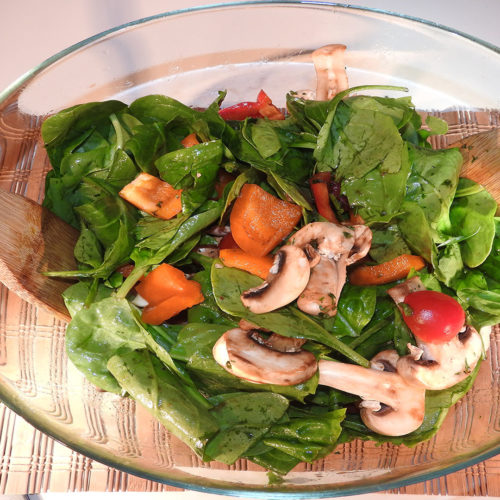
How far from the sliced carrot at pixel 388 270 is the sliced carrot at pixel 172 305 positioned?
0.46 metres

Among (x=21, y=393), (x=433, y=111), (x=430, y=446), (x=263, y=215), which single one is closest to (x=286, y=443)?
(x=430, y=446)

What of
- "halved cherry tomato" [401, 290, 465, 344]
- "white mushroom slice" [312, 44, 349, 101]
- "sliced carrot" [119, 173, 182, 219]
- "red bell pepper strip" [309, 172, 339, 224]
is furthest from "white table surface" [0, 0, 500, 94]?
"halved cherry tomato" [401, 290, 465, 344]

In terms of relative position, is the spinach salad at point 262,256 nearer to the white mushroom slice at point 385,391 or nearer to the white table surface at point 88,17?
the white mushroom slice at point 385,391

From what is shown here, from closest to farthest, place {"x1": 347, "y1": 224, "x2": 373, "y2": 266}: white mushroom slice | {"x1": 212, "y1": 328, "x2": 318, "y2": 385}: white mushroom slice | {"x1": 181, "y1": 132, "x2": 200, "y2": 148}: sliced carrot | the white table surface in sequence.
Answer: {"x1": 212, "y1": 328, "x2": 318, "y2": 385}: white mushroom slice → {"x1": 347, "y1": 224, "x2": 373, "y2": 266}: white mushroom slice → {"x1": 181, "y1": 132, "x2": 200, "y2": 148}: sliced carrot → the white table surface

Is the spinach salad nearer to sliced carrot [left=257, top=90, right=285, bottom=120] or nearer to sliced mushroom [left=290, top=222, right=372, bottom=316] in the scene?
sliced mushroom [left=290, top=222, right=372, bottom=316]

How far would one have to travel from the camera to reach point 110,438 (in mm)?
1442

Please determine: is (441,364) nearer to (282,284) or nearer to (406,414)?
(406,414)

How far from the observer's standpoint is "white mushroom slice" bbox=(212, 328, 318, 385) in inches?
48.0

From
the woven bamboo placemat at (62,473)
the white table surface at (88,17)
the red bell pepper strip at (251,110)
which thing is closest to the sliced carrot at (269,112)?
the red bell pepper strip at (251,110)

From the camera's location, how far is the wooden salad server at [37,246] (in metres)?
1.47

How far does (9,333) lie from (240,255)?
0.76 m

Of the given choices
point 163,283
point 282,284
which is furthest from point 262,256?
point 163,283

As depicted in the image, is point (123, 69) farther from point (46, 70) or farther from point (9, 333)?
point (9, 333)

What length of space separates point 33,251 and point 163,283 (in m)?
0.43
